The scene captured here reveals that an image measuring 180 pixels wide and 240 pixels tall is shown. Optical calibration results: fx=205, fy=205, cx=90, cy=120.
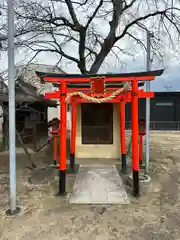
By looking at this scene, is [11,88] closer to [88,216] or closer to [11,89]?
[11,89]

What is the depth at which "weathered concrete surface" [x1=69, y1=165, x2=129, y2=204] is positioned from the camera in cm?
396

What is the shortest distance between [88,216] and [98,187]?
1.24 metres

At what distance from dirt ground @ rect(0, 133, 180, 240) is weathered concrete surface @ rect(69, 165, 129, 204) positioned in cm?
18

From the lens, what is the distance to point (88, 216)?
336 cm

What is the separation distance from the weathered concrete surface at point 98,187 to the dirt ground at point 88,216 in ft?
0.59

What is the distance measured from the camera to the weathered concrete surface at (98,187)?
13.0 feet

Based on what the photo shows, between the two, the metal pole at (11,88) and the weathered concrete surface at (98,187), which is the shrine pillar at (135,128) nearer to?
the weathered concrete surface at (98,187)

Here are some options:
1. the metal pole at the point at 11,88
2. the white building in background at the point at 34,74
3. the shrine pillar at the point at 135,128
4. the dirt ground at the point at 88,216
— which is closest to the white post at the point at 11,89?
the metal pole at the point at 11,88

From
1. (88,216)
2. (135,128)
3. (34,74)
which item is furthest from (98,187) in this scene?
(34,74)

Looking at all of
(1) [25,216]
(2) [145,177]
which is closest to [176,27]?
(2) [145,177]

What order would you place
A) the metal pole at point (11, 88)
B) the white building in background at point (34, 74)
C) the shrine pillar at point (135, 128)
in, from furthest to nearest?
1. the white building in background at point (34, 74)
2. the shrine pillar at point (135, 128)
3. the metal pole at point (11, 88)

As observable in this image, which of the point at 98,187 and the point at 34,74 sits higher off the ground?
the point at 34,74

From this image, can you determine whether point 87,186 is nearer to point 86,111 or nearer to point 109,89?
point 109,89

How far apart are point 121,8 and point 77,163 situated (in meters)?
5.92
